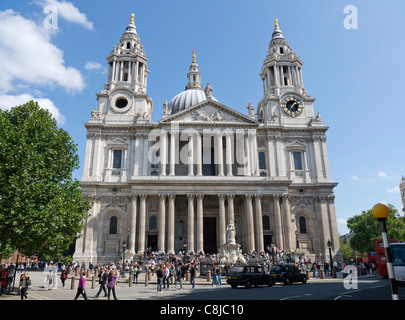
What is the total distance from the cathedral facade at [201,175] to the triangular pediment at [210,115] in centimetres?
15

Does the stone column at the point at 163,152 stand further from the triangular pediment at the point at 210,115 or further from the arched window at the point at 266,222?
the arched window at the point at 266,222

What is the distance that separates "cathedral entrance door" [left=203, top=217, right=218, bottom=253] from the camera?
41.1 metres

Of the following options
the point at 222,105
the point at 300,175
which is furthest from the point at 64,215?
the point at 300,175

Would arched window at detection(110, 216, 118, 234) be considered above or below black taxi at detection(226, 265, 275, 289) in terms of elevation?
above

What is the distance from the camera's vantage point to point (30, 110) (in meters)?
24.4

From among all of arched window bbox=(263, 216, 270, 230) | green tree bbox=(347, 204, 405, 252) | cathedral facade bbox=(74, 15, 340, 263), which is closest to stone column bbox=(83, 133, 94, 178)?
cathedral facade bbox=(74, 15, 340, 263)

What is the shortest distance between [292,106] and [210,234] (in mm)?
24136

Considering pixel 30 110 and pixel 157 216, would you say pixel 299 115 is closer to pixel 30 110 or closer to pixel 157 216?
pixel 157 216

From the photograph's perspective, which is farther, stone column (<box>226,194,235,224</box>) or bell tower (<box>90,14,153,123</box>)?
bell tower (<box>90,14,153,123</box>)

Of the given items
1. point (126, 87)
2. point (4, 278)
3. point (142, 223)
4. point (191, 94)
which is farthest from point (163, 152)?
point (4, 278)

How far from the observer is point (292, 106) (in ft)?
159

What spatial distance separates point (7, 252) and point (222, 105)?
32.2 meters

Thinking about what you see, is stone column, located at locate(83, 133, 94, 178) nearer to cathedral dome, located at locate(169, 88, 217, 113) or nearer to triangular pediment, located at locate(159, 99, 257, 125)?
triangular pediment, located at locate(159, 99, 257, 125)

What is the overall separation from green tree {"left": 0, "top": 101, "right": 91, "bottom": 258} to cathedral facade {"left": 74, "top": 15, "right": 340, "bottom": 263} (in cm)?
1429
